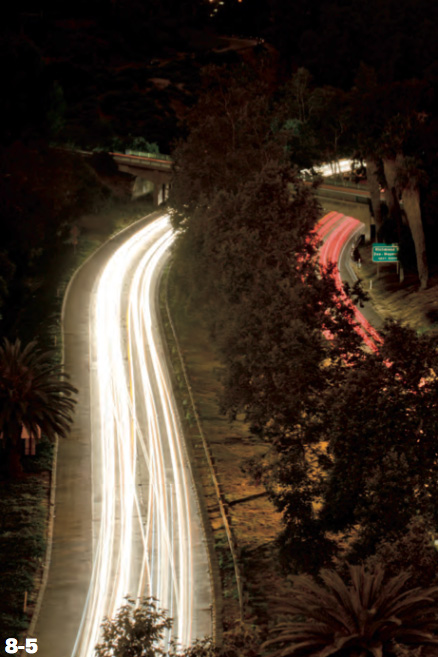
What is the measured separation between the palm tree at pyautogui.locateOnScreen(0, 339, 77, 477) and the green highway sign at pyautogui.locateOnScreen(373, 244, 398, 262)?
2803 cm

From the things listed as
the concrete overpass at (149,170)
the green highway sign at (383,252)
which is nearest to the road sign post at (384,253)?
the green highway sign at (383,252)

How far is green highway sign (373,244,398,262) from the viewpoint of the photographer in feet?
213

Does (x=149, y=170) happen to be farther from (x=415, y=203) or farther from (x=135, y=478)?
(x=135, y=478)

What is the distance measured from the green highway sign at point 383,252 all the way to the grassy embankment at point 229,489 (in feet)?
42.6

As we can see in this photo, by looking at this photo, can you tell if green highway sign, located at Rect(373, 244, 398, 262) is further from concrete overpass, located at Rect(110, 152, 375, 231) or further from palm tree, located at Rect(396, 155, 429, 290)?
concrete overpass, located at Rect(110, 152, 375, 231)

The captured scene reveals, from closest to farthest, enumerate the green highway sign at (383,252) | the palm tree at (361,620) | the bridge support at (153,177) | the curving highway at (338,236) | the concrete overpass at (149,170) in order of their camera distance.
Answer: the palm tree at (361,620) → the green highway sign at (383,252) → the curving highway at (338,236) → the bridge support at (153,177) → the concrete overpass at (149,170)

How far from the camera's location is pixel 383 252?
214 ft

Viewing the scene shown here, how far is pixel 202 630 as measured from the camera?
31.7 metres

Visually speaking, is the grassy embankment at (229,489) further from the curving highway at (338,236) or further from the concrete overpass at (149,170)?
the concrete overpass at (149,170)

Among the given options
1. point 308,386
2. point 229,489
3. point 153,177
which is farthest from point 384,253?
point 153,177

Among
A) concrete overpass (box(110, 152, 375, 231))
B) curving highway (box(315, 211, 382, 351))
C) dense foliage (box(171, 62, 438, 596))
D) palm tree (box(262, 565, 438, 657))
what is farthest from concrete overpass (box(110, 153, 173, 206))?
palm tree (box(262, 565, 438, 657))

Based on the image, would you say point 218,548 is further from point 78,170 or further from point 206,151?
point 78,170

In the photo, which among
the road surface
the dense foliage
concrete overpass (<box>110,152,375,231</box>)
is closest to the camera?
the dense foliage

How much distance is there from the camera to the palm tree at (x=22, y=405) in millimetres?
43094
